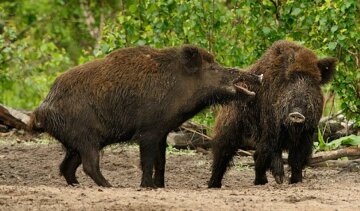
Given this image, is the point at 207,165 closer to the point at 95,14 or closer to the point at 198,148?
the point at 198,148

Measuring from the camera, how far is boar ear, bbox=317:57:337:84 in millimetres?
11289

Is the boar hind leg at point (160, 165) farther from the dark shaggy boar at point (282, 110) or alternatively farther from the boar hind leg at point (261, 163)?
the boar hind leg at point (261, 163)

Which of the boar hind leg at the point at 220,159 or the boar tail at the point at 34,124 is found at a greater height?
the boar tail at the point at 34,124

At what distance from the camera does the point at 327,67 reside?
11312mm

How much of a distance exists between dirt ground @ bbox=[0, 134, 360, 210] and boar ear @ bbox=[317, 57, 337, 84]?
119 centimetres

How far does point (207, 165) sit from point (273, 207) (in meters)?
5.14

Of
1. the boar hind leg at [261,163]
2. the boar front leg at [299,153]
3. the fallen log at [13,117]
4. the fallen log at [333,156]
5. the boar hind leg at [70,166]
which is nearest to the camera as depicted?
the boar hind leg at [70,166]

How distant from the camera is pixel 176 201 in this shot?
8.74 m

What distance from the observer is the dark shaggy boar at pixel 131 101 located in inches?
416

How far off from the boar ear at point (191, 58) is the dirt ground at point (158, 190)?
50.7 inches

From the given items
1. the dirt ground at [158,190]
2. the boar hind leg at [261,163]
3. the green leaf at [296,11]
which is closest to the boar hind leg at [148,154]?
the dirt ground at [158,190]

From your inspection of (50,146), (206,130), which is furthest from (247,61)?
(50,146)

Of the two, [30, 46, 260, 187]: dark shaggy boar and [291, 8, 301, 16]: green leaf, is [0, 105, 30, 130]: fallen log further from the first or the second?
[30, 46, 260, 187]: dark shaggy boar

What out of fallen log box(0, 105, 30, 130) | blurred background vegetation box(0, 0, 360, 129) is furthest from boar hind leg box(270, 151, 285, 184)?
fallen log box(0, 105, 30, 130)
